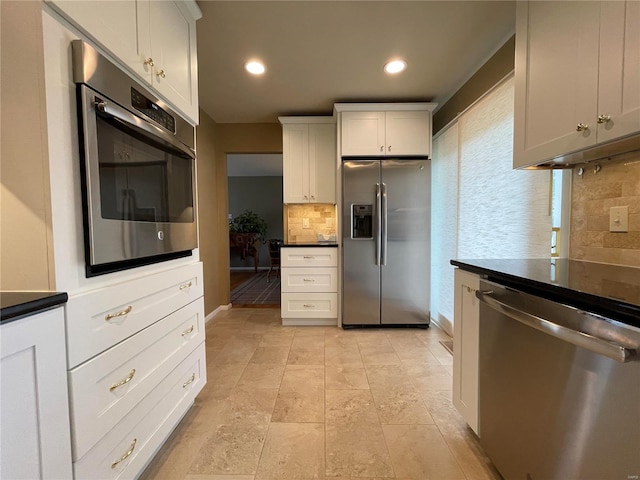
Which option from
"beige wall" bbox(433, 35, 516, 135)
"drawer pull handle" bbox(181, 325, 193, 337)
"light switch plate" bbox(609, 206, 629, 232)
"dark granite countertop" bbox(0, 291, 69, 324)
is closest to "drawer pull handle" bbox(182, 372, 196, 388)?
"drawer pull handle" bbox(181, 325, 193, 337)

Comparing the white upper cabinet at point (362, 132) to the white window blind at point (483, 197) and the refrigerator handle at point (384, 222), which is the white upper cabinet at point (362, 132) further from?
the white window blind at point (483, 197)

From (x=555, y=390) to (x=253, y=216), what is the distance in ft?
24.0

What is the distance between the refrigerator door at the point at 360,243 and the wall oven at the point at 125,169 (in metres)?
1.82

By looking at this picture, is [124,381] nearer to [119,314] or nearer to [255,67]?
[119,314]

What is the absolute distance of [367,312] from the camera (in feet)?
9.87

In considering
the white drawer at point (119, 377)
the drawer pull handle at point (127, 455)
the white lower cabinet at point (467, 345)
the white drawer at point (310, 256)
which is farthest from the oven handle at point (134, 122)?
the white drawer at point (310, 256)

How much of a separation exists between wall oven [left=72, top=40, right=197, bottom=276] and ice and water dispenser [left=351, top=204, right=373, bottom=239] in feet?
6.09

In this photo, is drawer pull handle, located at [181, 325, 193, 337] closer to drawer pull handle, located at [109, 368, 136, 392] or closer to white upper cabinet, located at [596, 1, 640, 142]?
drawer pull handle, located at [109, 368, 136, 392]

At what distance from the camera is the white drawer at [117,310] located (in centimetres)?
83

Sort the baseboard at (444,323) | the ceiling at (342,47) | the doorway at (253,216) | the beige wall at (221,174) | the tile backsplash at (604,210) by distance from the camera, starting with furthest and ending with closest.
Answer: the doorway at (253,216) < the beige wall at (221,174) < the baseboard at (444,323) < the ceiling at (342,47) < the tile backsplash at (604,210)

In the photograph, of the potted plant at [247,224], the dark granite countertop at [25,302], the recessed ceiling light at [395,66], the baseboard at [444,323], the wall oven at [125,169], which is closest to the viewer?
the dark granite countertop at [25,302]

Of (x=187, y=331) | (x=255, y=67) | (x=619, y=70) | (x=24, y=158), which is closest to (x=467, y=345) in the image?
(x=619, y=70)

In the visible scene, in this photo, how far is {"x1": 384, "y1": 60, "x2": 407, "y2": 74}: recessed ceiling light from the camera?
2.28 m

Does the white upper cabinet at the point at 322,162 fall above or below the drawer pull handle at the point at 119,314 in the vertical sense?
above
